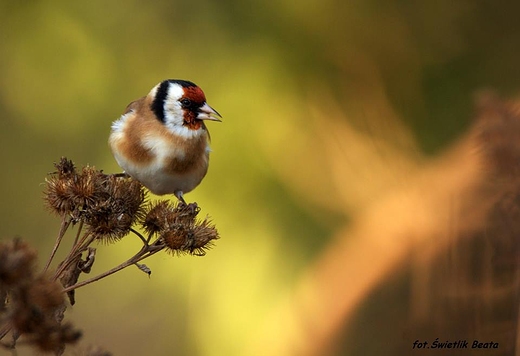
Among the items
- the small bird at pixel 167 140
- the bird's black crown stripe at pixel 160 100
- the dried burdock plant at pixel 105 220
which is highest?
the bird's black crown stripe at pixel 160 100

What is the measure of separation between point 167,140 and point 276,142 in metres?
0.91

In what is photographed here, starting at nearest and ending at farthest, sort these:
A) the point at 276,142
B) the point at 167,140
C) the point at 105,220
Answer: the point at 105,220 < the point at 167,140 < the point at 276,142

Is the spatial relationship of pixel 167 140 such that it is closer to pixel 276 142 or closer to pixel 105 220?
pixel 105 220

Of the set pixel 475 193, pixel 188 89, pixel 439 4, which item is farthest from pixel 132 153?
pixel 439 4

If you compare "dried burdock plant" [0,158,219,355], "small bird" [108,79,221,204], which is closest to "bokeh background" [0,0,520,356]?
"small bird" [108,79,221,204]

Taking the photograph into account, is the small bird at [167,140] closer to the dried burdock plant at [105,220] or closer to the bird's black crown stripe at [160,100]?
the bird's black crown stripe at [160,100]

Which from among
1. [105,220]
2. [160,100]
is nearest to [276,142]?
[160,100]

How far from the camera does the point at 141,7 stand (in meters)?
2.14

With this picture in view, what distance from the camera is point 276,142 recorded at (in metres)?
2.03

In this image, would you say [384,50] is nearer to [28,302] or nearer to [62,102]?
[62,102]

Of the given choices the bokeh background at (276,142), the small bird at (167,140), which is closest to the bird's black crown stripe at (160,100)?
the small bird at (167,140)

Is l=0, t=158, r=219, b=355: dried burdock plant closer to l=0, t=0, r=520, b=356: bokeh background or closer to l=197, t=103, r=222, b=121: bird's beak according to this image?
l=197, t=103, r=222, b=121: bird's beak

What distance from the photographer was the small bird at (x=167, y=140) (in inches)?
44.7

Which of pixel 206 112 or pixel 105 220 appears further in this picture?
pixel 206 112
